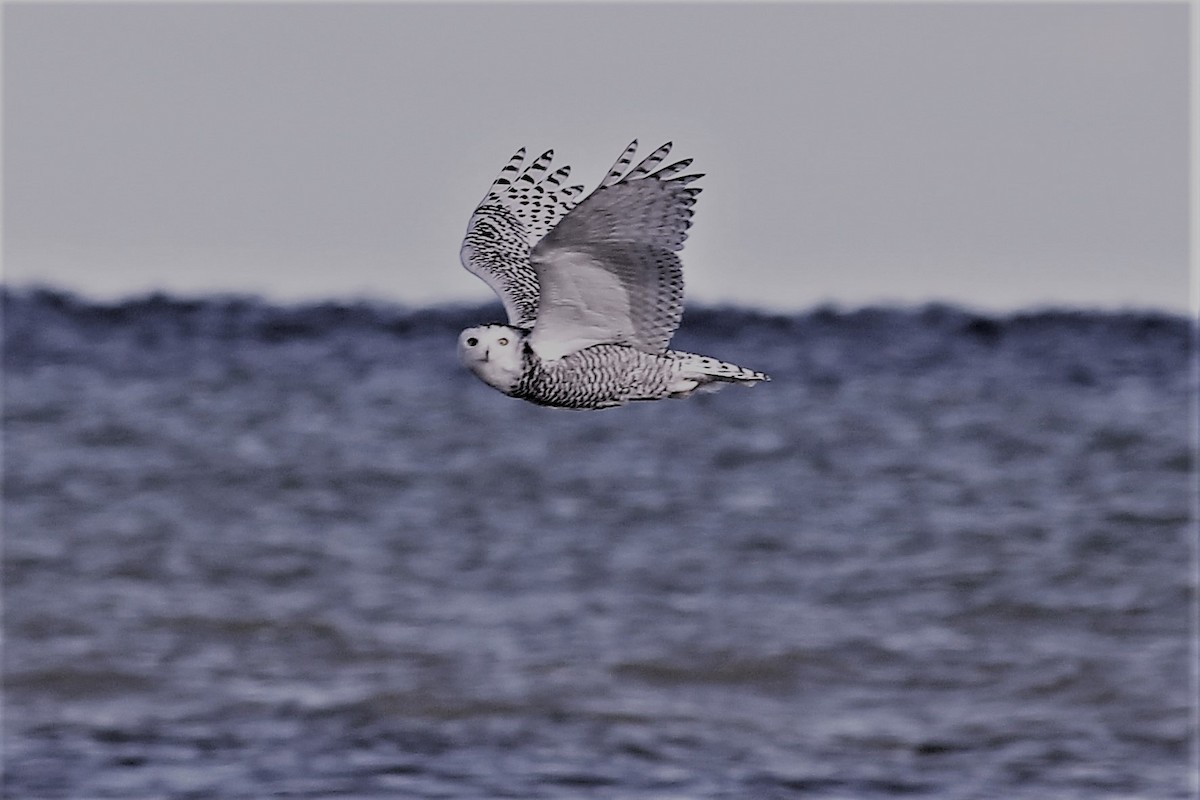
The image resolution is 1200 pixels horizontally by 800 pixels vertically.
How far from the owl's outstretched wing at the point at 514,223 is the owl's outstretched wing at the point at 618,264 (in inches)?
30.9

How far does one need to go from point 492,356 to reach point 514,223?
1804 millimetres

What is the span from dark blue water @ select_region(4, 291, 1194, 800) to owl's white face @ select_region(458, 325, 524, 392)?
8.19 metres

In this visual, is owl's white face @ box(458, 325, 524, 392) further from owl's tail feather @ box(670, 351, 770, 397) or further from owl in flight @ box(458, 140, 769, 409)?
owl's tail feather @ box(670, 351, 770, 397)

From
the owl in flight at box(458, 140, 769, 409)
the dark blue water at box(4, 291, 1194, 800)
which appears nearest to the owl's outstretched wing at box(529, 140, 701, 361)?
the owl in flight at box(458, 140, 769, 409)

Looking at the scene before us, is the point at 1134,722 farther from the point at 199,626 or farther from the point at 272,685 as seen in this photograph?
the point at 199,626

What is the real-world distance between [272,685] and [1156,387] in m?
12.1

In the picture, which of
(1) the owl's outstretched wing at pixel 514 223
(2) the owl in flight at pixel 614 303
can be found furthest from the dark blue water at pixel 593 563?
(2) the owl in flight at pixel 614 303

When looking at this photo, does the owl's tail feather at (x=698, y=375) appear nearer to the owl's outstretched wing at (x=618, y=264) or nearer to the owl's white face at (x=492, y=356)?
the owl's outstretched wing at (x=618, y=264)

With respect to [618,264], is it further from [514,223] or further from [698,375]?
[514,223]

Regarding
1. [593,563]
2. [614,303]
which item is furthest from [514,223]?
[593,563]

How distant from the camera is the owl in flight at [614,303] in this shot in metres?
5.16

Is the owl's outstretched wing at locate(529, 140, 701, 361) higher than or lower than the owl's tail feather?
higher

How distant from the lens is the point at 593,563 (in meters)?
19.1

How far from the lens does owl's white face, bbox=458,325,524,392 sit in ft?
16.4
